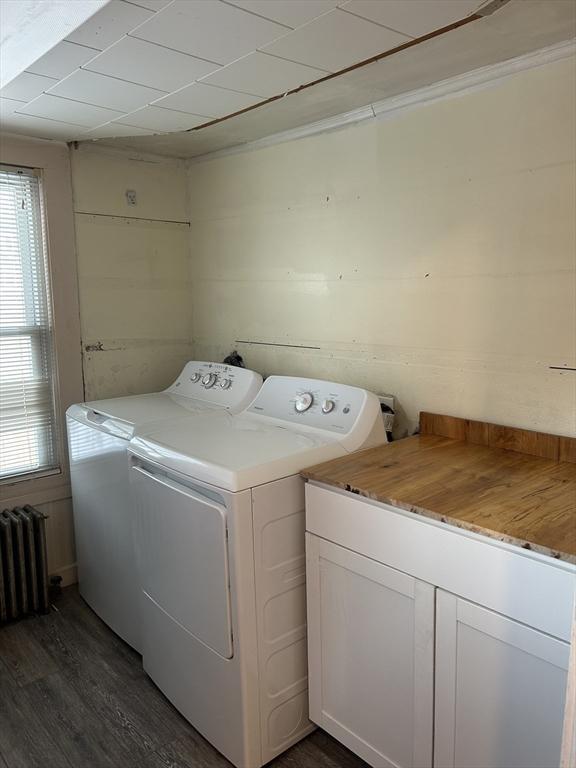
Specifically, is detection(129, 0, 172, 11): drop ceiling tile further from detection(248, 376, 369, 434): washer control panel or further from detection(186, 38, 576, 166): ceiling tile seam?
detection(248, 376, 369, 434): washer control panel

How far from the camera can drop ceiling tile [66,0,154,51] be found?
1316 mm

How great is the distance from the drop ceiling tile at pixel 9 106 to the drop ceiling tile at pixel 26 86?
0.04 m

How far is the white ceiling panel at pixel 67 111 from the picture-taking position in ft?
6.57

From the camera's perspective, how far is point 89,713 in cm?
203

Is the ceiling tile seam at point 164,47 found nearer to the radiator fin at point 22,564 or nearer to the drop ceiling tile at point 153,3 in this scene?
the drop ceiling tile at point 153,3

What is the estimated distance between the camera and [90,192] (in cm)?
278

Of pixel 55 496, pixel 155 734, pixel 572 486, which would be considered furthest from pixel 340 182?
pixel 155 734

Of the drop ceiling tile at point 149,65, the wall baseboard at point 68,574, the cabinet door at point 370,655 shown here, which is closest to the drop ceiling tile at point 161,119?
the drop ceiling tile at point 149,65

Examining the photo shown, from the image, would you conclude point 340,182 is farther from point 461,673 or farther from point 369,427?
point 461,673

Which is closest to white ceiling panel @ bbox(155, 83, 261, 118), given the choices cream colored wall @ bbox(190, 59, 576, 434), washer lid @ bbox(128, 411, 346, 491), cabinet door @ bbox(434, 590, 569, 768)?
cream colored wall @ bbox(190, 59, 576, 434)

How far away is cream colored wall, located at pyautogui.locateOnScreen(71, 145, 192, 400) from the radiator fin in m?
0.65

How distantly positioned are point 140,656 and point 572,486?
1.77 m

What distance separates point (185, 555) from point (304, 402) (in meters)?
0.73

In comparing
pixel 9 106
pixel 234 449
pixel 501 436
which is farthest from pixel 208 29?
pixel 501 436
